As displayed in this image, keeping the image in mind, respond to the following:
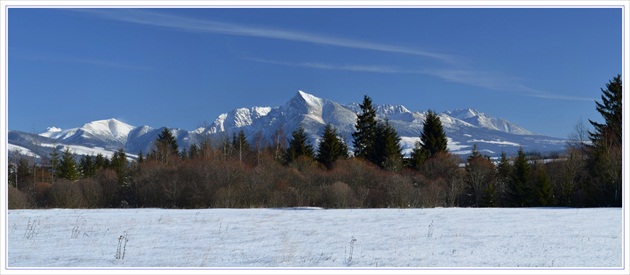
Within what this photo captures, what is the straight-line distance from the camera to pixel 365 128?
177 ft

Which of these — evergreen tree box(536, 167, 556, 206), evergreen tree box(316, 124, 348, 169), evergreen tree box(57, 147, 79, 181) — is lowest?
evergreen tree box(57, 147, 79, 181)

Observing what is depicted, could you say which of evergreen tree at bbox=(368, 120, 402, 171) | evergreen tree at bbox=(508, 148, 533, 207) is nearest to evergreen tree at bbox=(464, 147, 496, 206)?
evergreen tree at bbox=(508, 148, 533, 207)

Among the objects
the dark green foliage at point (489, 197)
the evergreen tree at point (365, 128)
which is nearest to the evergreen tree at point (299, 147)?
the evergreen tree at point (365, 128)

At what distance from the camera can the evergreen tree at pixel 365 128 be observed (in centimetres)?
5275

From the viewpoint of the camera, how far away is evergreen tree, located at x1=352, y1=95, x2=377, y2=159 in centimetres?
5275

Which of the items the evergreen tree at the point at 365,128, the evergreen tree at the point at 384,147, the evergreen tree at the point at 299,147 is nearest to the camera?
the evergreen tree at the point at 384,147

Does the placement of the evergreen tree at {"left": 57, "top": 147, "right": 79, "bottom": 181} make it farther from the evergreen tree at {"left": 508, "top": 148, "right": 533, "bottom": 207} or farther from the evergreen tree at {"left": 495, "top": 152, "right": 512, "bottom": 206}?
the evergreen tree at {"left": 508, "top": 148, "right": 533, "bottom": 207}

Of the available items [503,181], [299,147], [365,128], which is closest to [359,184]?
[503,181]

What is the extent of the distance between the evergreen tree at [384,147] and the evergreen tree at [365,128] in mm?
1491

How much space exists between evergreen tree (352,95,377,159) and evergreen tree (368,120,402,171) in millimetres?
1491

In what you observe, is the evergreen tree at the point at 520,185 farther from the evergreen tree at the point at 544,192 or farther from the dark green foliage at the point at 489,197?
the dark green foliage at the point at 489,197

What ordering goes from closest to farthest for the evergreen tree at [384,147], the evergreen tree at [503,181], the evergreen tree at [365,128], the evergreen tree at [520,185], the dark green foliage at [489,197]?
the evergreen tree at [520,185] → the dark green foliage at [489,197] → the evergreen tree at [503,181] → the evergreen tree at [384,147] → the evergreen tree at [365,128]
